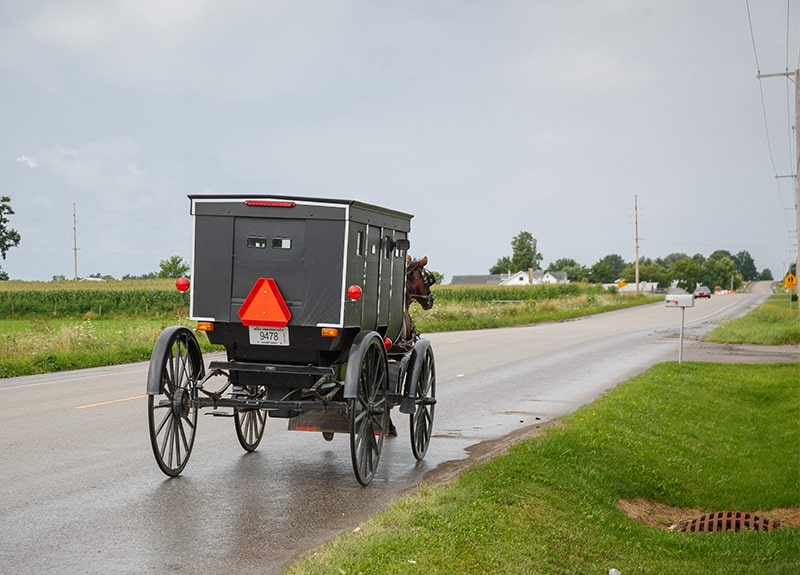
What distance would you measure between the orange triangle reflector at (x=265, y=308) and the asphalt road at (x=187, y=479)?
1.56 m

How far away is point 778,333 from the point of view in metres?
33.1

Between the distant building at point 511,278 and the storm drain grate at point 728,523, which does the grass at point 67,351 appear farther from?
the distant building at point 511,278

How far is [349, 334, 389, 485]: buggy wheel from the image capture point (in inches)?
345

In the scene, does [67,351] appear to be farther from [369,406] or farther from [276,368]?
[369,406]

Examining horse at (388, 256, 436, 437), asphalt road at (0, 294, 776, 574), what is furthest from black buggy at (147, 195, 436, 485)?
horse at (388, 256, 436, 437)

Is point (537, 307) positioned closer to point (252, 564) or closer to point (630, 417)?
point (630, 417)

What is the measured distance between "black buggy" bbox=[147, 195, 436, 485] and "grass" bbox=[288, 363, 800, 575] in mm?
1347

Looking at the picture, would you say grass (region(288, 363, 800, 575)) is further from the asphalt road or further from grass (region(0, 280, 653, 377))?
grass (region(0, 280, 653, 377))

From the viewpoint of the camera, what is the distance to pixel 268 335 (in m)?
8.97

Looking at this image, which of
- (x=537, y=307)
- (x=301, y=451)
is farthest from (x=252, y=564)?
(x=537, y=307)

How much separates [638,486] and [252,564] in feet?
16.0

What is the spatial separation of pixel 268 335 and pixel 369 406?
117cm

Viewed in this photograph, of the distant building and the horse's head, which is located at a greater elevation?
the distant building

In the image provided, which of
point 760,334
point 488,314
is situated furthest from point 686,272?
point 760,334
